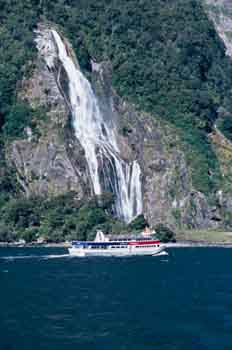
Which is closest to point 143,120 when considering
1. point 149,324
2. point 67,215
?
point 67,215

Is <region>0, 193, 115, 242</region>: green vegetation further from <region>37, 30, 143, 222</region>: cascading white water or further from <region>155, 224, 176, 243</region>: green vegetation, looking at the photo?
<region>37, 30, 143, 222</region>: cascading white water

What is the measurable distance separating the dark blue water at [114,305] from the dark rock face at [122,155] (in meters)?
47.3

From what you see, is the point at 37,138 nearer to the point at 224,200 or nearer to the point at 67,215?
the point at 67,215

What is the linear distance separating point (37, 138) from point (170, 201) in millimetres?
26449

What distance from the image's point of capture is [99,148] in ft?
557

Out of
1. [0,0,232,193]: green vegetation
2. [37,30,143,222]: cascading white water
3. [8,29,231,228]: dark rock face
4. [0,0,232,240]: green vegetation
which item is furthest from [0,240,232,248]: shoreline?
[0,0,232,193]: green vegetation

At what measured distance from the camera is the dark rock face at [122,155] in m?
164

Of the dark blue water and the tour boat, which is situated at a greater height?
the tour boat

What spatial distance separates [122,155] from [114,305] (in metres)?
99.3

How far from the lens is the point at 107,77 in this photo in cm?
18888

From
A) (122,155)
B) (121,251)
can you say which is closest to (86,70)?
(122,155)

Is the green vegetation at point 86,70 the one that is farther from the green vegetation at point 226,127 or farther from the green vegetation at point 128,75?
the green vegetation at point 226,127

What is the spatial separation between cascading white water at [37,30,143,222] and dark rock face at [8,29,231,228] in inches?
60.3

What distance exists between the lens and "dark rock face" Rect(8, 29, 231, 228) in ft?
538
